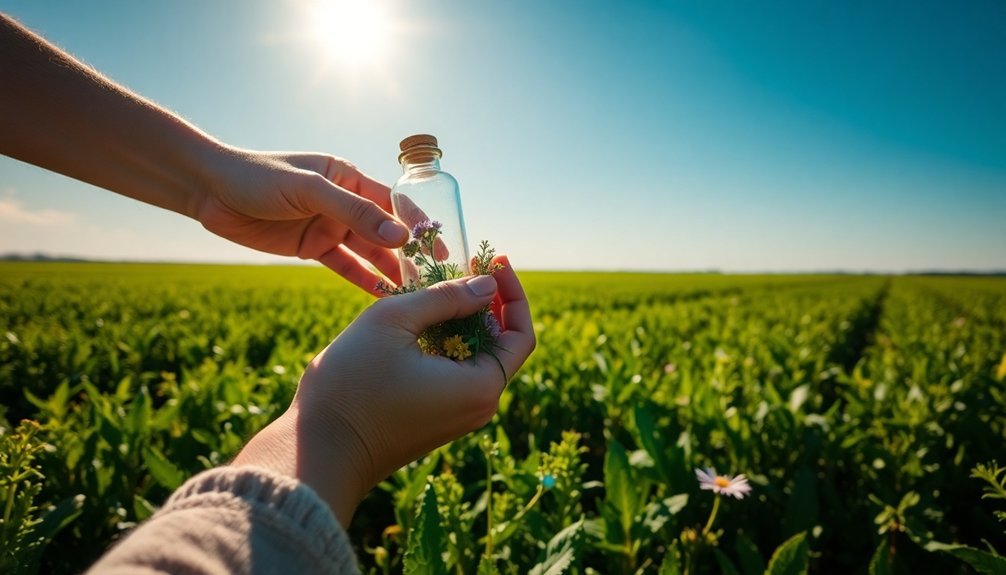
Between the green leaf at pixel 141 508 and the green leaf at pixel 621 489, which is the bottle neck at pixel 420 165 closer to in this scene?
the green leaf at pixel 621 489

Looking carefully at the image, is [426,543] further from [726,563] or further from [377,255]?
[377,255]

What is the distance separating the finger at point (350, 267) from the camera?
2.36m

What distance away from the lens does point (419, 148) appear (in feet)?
5.08

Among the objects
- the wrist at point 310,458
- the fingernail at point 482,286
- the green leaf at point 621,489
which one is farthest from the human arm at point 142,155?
the green leaf at point 621,489

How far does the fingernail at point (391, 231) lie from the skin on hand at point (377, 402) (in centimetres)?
30

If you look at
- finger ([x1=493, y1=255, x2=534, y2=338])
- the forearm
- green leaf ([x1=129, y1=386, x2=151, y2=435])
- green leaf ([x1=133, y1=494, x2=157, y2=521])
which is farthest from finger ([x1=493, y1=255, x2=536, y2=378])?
green leaf ([x1=129, y1=386, x2=151, y2=435])

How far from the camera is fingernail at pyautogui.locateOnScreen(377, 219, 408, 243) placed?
A: 151cm

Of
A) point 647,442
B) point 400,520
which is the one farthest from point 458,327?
point 647,442

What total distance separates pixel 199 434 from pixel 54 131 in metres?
1.62

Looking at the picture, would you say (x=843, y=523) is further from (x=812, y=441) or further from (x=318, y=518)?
(x=318, y=518)

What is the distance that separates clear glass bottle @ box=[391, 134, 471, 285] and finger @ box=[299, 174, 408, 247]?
8cm

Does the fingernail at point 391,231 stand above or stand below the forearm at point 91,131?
below

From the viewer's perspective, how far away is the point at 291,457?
3.10ft

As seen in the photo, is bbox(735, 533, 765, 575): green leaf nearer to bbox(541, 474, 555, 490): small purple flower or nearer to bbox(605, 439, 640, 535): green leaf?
bbox(605, 439, 640, 535): green leaf
